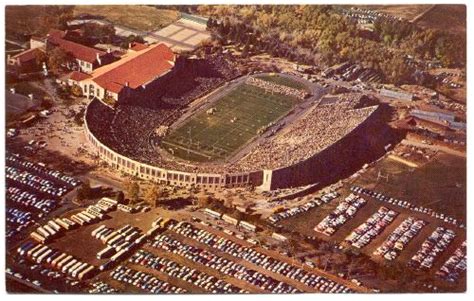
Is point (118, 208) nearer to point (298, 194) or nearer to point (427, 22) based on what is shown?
point (298, 194)

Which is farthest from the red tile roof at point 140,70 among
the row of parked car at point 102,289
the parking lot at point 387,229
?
the row of parked car at point 102,289

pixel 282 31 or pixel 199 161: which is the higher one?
pixel 282 31

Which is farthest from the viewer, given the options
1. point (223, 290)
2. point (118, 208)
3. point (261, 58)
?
point (261, 58)

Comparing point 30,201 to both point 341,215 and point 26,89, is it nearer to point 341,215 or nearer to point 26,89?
point 26,89

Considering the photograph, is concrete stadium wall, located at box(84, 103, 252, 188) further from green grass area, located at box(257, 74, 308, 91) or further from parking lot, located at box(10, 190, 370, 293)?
green grass area, located at box(257, 74, 308, 91)

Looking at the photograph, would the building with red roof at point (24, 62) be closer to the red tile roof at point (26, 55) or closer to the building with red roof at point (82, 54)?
the red tile roof at point (26, 55)

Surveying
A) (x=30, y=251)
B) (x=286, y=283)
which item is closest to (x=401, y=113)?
(x=286, y=283)
